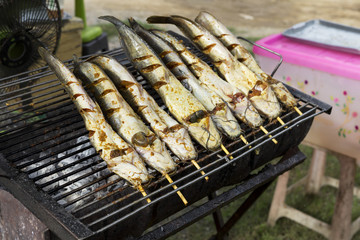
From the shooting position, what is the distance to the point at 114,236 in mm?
1999

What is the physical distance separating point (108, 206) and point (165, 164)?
323 millimetres

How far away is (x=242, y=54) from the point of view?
9.39 feet

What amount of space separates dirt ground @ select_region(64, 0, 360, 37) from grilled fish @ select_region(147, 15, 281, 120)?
592cm

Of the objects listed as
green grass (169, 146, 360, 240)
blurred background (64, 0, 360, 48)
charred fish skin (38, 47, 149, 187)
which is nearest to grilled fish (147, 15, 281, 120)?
charred fish skin (38, 47, 149, 187)

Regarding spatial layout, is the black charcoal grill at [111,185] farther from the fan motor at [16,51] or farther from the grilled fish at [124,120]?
the fan motor at [16,51]

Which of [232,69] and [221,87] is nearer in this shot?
[221,87]

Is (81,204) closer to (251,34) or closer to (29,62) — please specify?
(29,62)

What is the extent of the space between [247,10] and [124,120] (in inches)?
341

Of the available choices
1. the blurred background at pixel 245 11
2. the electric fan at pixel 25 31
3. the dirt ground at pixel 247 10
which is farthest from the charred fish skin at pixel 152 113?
the dirt ground at pixel 247 10

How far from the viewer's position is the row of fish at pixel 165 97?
206 centimetres

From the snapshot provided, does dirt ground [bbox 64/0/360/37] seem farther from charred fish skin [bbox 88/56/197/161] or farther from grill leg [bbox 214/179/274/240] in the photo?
charred fish skin [bbox 88/56/197/161]

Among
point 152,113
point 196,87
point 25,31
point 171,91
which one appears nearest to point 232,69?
point 196,87

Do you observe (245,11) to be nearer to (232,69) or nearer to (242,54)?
(242,54)

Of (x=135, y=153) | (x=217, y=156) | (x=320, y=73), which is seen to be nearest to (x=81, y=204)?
(x=135, y=153)
